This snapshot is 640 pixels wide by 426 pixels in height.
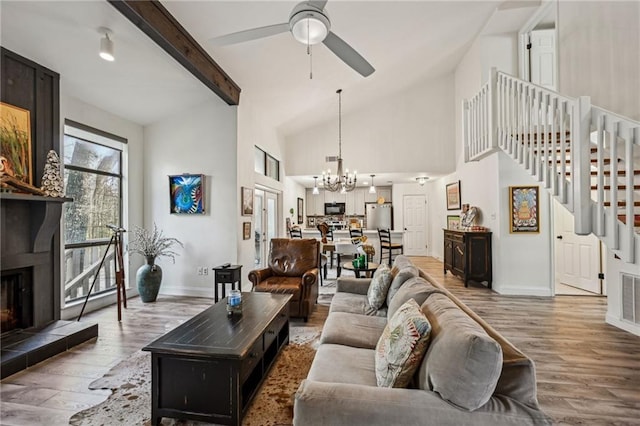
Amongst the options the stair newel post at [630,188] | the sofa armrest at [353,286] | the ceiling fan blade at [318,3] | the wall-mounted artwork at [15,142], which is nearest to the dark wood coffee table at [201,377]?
the sofa armrest at [353,286]

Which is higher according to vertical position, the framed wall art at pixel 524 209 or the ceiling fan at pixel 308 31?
the ceiling fan at pixel 308 31

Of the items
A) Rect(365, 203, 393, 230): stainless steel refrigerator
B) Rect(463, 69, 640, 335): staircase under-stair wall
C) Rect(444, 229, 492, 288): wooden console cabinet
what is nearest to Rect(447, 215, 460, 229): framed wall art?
Rect(444, 229, 492, 288): wooden console cabinet

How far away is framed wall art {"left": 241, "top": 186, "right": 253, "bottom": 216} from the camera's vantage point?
5.07 meters

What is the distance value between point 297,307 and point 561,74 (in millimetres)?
5203

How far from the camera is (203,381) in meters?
1.84

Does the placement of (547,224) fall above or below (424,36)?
below

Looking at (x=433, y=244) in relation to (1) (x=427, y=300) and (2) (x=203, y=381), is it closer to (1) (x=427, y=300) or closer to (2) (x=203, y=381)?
(1) (x=427, y=300)

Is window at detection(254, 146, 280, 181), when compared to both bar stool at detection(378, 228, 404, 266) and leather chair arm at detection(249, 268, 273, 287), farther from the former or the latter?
bar stool at detection(378, 228, 404, 266)

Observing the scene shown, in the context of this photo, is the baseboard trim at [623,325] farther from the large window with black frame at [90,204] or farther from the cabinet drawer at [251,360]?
the large window with black frame at [90,204]

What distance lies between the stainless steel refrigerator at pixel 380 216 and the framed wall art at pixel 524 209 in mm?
5174

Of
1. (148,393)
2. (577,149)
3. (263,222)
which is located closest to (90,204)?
(263,222)

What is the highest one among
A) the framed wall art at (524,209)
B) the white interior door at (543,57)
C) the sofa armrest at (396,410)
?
the white interior door at (543,57)

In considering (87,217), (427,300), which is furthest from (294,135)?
(427,300)

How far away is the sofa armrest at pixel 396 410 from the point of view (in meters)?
1.18
